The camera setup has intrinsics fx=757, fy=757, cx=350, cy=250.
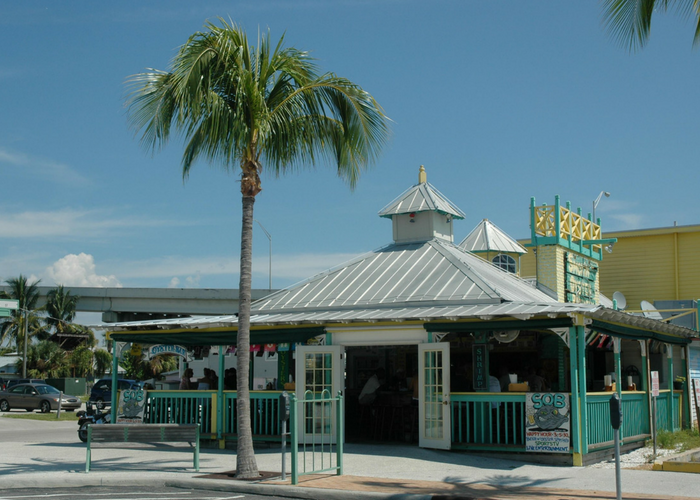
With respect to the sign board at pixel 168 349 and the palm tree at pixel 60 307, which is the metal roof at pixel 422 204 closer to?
the sign board at pixel 168 349

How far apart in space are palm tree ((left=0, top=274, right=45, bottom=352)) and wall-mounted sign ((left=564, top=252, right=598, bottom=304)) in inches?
1900

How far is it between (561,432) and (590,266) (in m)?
12.8

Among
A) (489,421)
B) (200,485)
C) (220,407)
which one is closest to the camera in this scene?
(200,485)

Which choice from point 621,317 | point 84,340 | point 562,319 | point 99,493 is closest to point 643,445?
point 621,317

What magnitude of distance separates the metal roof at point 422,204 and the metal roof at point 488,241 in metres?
6.44

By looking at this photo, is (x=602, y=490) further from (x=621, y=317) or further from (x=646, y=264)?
(x=646, y=264)

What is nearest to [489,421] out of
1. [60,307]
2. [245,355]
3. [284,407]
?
[284,407]

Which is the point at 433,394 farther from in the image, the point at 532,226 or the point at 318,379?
the point at 532,226

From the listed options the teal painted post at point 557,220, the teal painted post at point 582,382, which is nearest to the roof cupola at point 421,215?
the teal painted post at point 557,220

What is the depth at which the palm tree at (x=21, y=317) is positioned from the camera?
201 ft

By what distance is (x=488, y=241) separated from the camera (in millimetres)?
26953

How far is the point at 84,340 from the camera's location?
6419 centimetres

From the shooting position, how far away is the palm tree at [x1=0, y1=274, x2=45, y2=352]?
61.2 meters

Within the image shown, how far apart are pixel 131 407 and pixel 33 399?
20.2 meters
